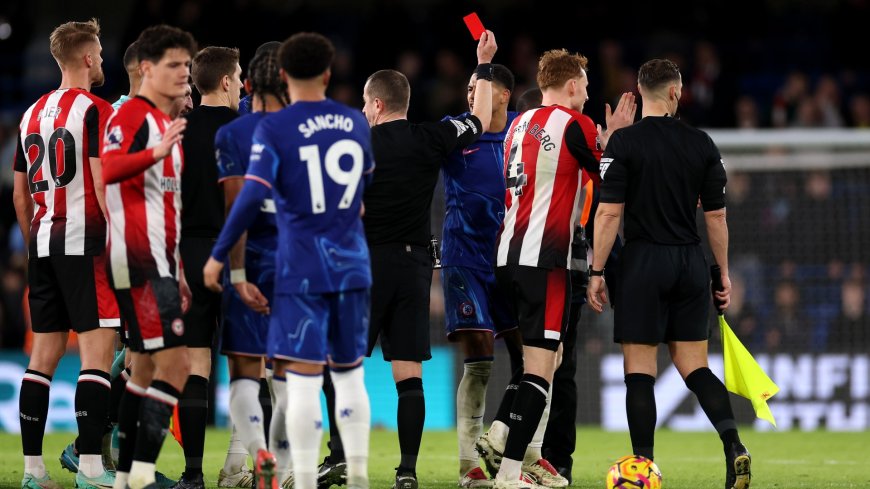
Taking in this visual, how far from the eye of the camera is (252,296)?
638 centimetres

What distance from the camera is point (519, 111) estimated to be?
859cm

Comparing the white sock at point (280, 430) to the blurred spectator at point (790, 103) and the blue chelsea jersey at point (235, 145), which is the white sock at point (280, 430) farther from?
the blurred spectator at point (790, 103)

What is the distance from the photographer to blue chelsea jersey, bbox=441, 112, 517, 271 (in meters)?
8.07

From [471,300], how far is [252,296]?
1997mm

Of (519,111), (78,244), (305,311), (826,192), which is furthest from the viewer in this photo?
(826,192)

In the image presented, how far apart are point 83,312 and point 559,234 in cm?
275

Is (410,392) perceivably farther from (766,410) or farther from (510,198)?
(766,410)

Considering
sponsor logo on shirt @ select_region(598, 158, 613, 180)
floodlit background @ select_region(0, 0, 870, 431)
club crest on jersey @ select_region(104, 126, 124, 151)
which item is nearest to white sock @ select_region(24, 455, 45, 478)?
club crest on jersey @ select_region(104, 126, 124, 151)

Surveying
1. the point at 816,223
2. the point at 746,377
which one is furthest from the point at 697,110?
the point at 746,377

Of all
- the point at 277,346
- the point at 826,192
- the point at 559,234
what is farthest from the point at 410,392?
the point at 826,192

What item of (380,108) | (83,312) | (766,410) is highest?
(380,108)

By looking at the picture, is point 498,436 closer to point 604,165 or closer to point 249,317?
point 604,165

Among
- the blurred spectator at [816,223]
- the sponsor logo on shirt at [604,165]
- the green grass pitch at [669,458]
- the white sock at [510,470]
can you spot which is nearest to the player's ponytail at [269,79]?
the sponsor logo on shirt at [604,165]

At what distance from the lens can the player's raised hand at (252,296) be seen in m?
6.36
